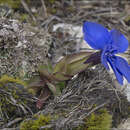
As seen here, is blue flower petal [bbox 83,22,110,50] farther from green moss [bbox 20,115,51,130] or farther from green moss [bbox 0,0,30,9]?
green moss [bbox 0,0,30,9]

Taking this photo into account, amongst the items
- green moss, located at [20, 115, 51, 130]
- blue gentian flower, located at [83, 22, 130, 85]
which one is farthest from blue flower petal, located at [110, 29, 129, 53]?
green moss, located at [20, 115, 51, 130]

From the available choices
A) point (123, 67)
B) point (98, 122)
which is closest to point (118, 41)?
point (123, 67)

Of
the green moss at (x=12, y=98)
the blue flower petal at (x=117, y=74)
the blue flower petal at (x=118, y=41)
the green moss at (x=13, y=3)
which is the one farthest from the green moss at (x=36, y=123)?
the green moss at (x=13, y=3)

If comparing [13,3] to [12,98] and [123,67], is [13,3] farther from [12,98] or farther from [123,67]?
[123,67]

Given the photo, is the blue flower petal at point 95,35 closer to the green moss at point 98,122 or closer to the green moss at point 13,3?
the green moss at point 98,122

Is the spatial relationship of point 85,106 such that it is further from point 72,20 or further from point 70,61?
point 72,20

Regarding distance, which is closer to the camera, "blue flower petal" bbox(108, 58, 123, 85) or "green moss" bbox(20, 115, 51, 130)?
"green moss" bbox(20, 115, 51, 130)

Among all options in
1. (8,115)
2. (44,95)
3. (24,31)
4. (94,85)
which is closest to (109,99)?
(94,85)
